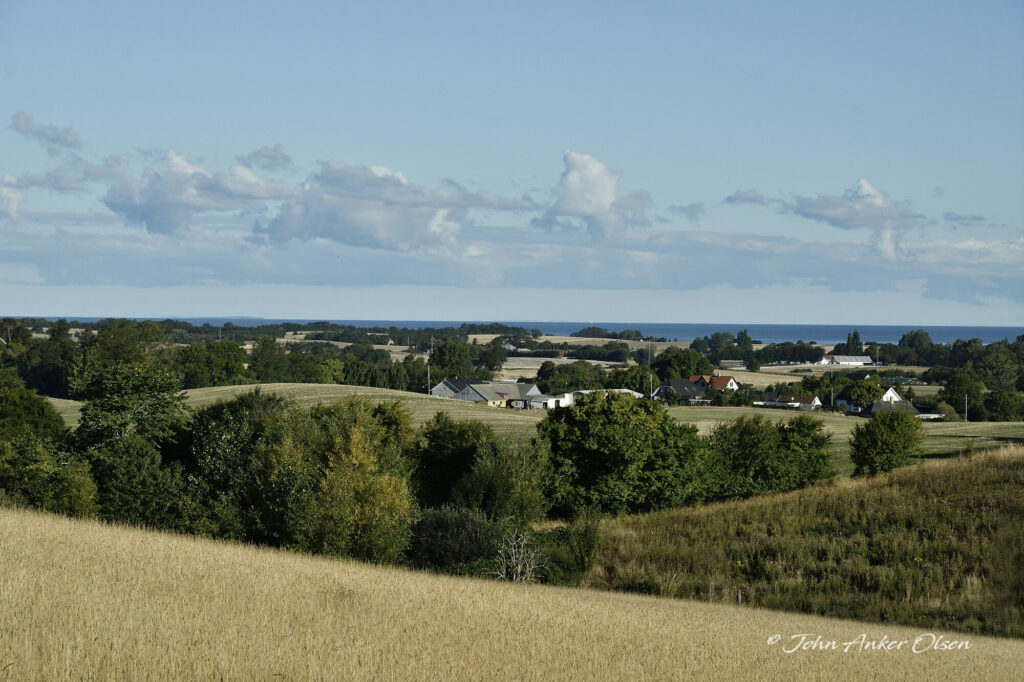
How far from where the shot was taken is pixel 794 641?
749 inches

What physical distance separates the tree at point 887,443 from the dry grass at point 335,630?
4080 centimetres

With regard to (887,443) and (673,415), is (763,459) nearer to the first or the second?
(887,443)

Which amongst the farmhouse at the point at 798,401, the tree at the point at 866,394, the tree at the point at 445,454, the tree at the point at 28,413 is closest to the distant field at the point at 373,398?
the tree at the point at 28,413

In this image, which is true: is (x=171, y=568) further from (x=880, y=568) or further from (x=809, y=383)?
(x=809, y=383)

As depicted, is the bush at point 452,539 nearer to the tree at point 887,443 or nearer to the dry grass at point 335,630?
the dry grass at point 335,630

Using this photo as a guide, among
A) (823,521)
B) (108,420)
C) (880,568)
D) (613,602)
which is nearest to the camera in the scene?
(613,602)

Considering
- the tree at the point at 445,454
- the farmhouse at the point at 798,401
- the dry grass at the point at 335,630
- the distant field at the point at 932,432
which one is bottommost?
the farmhouse at the point at 798,401

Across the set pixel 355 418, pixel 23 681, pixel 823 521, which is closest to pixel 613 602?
pixel 23 681

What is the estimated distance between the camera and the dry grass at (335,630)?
11.6m

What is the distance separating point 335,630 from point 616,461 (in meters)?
42.8

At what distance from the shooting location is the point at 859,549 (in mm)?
39312

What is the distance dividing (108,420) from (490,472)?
19693 millimetres

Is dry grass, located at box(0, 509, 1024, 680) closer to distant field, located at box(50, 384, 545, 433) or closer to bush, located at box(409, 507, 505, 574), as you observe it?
bush, located at box(409, 507, 505, 574)

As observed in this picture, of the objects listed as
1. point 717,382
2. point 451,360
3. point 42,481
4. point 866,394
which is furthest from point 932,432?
point 451,360
